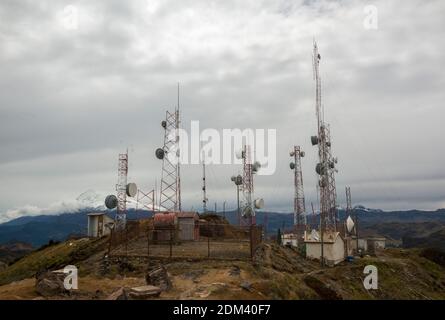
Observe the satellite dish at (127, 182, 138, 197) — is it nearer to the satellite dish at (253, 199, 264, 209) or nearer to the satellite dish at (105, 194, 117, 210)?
the satellite dish at (105, 194, 117, 210)

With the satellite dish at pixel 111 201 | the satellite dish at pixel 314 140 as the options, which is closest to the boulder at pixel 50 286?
the satellite dish at pixel 111 201

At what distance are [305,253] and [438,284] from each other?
14864 mm

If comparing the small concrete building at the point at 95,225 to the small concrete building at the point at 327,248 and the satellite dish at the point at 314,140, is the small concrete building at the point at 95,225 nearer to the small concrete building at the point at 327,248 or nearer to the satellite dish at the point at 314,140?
the small concrete building at the point at 327,248

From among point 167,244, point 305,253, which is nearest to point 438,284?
point 305,253

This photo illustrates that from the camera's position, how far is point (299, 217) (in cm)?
6319

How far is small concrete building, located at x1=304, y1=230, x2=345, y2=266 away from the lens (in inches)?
1497

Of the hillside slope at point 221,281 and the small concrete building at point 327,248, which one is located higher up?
the hillside slope at point 221,281

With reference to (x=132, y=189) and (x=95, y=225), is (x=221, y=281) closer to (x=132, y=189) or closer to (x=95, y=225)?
(x=132, y=189)

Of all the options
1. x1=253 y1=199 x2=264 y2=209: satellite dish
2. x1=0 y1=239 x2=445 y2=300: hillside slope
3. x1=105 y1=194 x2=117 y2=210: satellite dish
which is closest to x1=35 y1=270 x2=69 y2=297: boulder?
x1=0 y1=239 x2=445 y2=300: hillside slope

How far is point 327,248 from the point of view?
125 feet

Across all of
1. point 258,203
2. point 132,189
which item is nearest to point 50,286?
point 132,189

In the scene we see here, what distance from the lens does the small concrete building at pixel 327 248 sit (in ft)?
125

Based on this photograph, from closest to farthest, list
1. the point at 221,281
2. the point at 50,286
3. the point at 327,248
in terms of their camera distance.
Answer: the point at 50,286 < the point at 221,281 < the point at 327,248
